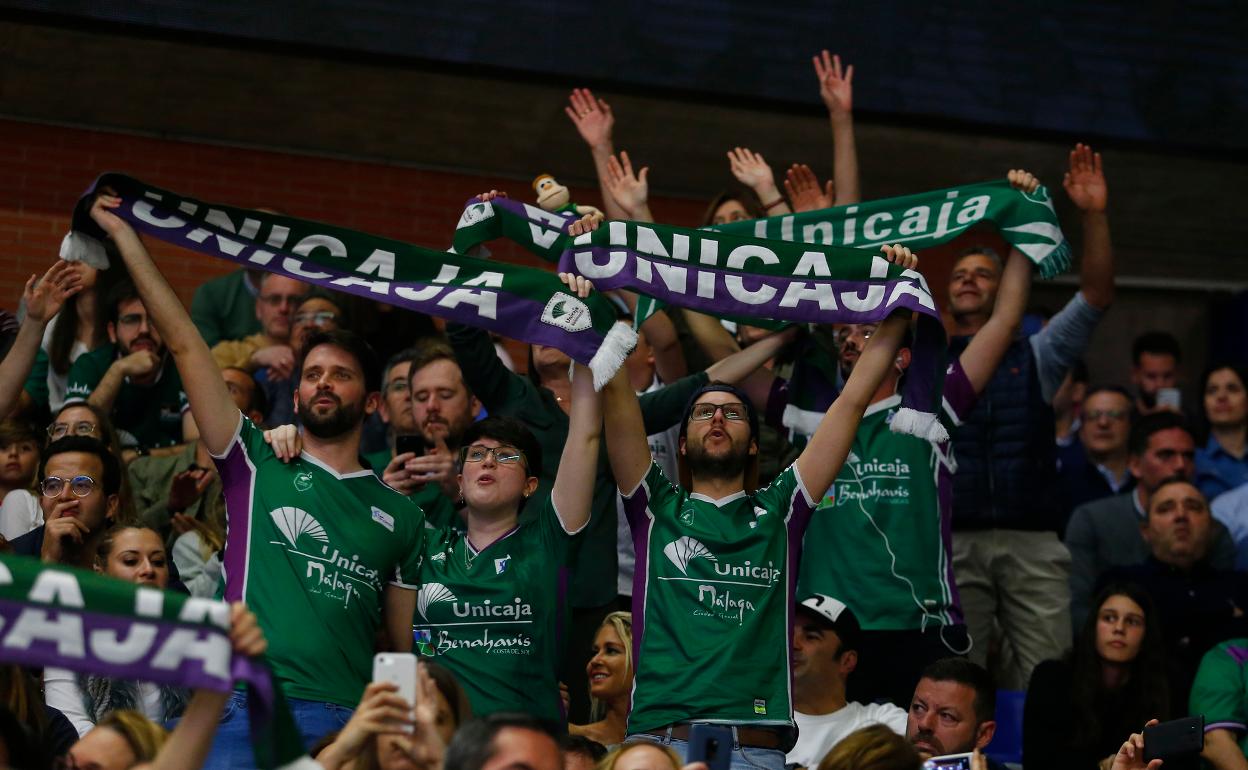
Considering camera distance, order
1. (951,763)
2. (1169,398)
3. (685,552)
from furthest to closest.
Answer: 1. (1169,398)
2. (685,552)
3. (951,763)

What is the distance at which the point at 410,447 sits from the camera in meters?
7.13

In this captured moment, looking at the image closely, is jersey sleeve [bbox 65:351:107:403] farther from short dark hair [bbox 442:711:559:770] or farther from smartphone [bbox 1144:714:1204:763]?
smartphone [bbox 1144:714:1204:763]

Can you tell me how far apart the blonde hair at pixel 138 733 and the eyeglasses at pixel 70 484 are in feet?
7.02

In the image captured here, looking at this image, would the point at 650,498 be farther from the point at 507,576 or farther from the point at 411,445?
the point at 411,445

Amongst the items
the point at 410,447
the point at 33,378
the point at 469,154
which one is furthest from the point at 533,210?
the point at 469,154

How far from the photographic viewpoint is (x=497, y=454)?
6.12 m

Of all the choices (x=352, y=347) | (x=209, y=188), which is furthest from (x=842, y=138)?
(x=209, y=188)

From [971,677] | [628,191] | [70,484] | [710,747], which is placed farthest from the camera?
[628,191]

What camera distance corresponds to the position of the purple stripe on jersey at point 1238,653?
7.28m

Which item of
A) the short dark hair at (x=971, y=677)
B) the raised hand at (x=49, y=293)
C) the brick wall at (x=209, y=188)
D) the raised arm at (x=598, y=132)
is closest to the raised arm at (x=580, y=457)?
the short dark hair at (x=971, y=677)

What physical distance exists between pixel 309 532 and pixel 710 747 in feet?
6.24

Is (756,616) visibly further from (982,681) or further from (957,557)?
(957,557)

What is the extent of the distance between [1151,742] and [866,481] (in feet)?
5.93

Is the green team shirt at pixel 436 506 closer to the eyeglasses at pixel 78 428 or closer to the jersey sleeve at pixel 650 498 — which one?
the jersey sleeve at pixel 650 498
